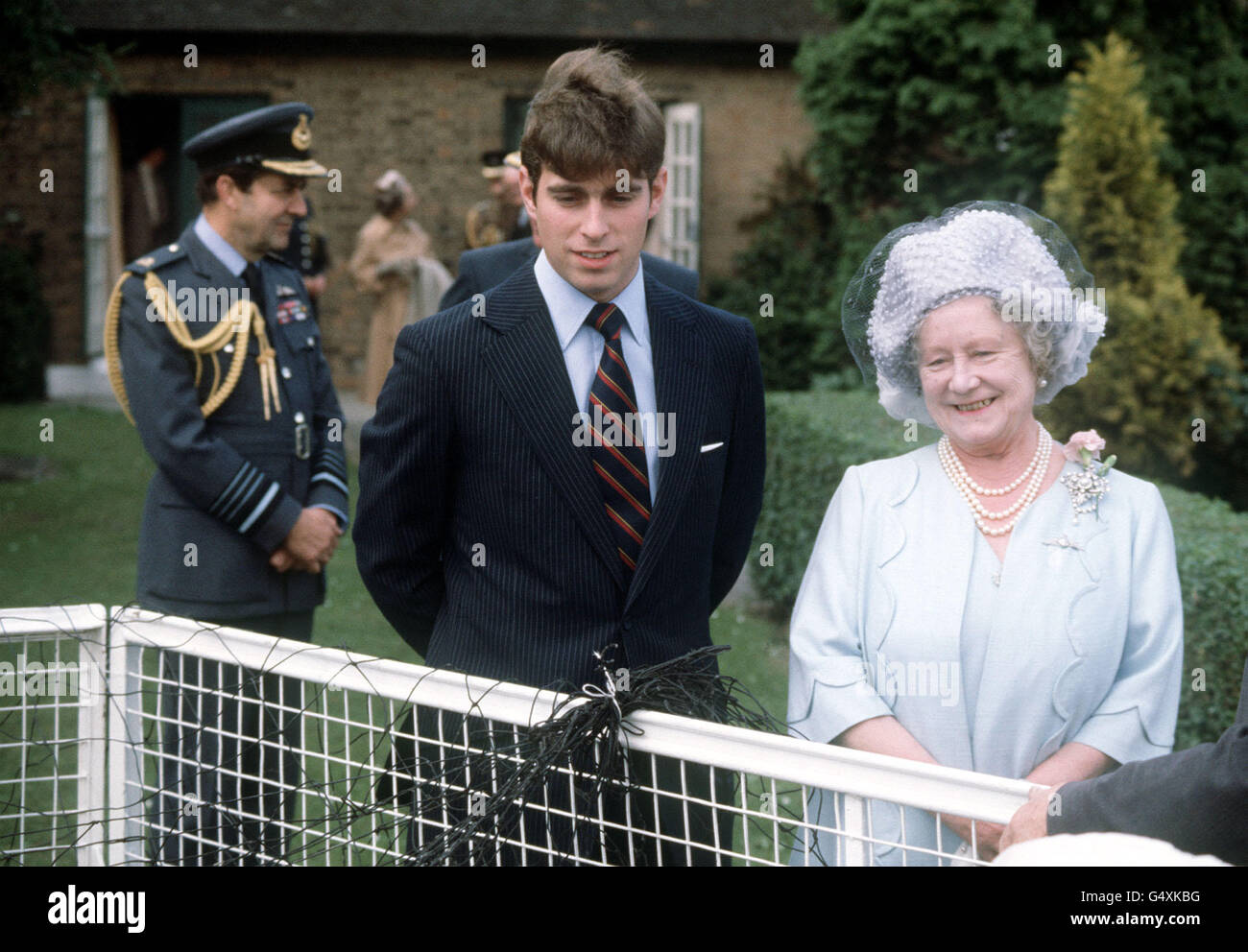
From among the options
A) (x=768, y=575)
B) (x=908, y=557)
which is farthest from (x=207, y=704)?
(x=768, y=575)

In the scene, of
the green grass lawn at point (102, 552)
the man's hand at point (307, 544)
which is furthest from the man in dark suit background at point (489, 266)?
the green grass lawn at point (102, 552)

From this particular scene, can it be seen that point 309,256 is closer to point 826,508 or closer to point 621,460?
point 826,508

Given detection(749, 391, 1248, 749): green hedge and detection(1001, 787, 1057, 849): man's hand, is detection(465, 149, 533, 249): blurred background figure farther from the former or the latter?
detection(1001, 787, 1057, 849): man's hand

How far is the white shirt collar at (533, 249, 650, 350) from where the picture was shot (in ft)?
9.14

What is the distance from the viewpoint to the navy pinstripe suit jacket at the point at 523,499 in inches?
105

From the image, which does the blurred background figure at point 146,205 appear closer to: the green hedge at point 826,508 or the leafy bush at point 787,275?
the leafy bush at point 787,275

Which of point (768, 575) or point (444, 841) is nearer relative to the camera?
point (444, 841)

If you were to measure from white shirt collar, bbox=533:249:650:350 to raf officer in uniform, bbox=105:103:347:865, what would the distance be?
4.72ft

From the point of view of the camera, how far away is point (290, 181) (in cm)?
413

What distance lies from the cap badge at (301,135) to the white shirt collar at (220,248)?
35 cm

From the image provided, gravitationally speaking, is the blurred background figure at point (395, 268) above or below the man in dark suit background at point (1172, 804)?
above

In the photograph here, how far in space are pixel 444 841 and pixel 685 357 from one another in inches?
44.7

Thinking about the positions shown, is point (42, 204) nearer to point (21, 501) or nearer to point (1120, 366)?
point (21, 501)

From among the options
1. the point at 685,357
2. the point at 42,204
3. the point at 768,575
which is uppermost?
the point at 42,204
